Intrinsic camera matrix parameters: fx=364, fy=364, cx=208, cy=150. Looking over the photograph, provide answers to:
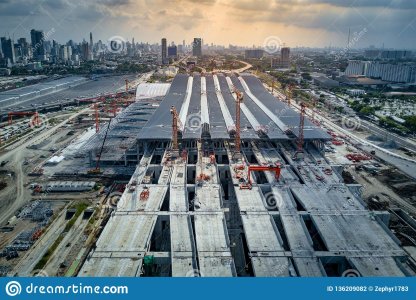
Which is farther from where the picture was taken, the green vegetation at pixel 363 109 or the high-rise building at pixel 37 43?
the high-rise building at pixel 37 43

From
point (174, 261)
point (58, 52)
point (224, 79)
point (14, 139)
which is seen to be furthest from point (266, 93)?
point (58, 52)

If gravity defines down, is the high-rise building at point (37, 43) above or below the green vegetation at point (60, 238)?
above

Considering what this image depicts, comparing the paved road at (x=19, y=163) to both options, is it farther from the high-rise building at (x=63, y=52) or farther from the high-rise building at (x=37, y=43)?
the high-rise building at (x=63, y=52)

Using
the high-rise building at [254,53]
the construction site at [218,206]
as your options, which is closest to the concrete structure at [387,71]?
the high-rise building at [254,53]

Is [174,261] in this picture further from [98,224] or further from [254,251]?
[98,224]

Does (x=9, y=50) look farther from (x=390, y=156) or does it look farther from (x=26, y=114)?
(x=390, y=156)

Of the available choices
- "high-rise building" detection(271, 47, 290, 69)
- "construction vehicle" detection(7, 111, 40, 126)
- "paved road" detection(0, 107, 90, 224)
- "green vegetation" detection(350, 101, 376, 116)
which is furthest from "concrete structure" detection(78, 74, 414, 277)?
"high-rise building" detection(271, 47, 290, 69)
